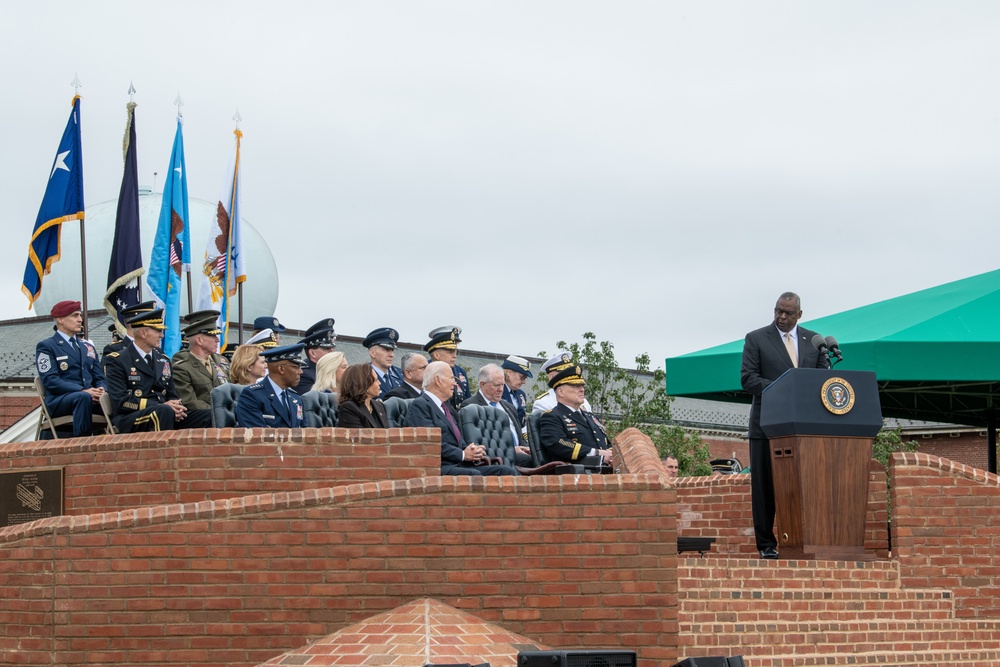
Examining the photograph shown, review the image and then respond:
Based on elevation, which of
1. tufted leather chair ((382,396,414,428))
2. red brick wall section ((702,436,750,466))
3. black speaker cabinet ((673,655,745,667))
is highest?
tufted leather chair ((382,396,414,428))

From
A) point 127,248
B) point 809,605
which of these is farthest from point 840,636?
point 127,248

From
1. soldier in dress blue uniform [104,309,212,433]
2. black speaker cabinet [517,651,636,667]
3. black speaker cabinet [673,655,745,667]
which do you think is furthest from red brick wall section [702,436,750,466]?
black speaker cabinet [517,651,636,667]

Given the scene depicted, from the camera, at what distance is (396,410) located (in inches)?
426

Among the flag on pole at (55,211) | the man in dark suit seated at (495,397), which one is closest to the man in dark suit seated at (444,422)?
the man in dark suit seated at (495,397)

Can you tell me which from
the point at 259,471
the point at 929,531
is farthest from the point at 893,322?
the point at 259,471

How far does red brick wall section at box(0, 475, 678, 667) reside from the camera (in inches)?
332

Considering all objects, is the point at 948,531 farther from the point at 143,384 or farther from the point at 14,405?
the point at 14,405

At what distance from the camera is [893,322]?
15.1 m

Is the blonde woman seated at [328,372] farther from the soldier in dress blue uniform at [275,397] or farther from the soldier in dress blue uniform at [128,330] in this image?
the soldier in dress blue uniform at [128,330]

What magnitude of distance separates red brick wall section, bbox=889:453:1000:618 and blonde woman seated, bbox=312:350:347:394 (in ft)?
14.1

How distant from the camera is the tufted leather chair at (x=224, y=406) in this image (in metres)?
10.4

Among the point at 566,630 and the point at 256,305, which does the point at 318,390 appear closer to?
the point at 566,630

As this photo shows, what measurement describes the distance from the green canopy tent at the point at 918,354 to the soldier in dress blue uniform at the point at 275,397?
6.22m

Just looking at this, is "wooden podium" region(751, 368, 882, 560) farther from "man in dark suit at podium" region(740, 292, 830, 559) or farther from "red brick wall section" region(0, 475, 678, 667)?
"red brick wall section" region(0, 475, 678, 667)
